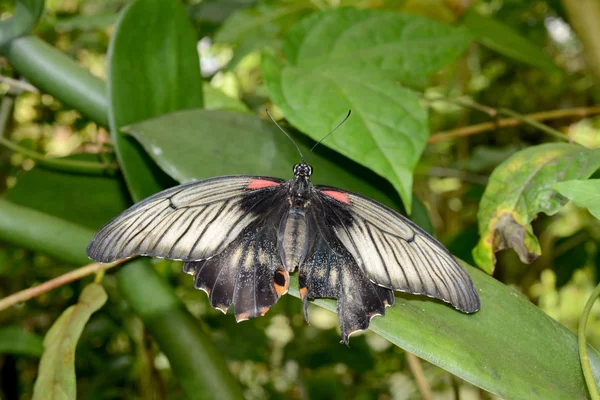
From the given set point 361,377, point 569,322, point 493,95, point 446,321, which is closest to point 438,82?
point 493,95

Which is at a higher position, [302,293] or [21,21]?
[21,21]

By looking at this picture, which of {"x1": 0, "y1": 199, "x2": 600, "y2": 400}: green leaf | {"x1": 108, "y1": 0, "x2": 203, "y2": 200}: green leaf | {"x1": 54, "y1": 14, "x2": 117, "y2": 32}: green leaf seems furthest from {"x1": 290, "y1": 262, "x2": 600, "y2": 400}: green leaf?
{"x1": 54, "y1": 14, "x2": 117, "y2": 32}: green leaf

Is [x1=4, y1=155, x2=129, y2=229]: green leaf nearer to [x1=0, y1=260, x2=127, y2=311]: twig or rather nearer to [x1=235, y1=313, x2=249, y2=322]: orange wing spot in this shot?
[x1=0, y1=260, x2=127, y2=311]: twig

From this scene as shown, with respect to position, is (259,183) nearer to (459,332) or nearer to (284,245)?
(284,245)

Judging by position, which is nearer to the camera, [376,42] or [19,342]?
[19,342]

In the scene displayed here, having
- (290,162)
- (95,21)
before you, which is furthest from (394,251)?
(95,21)
